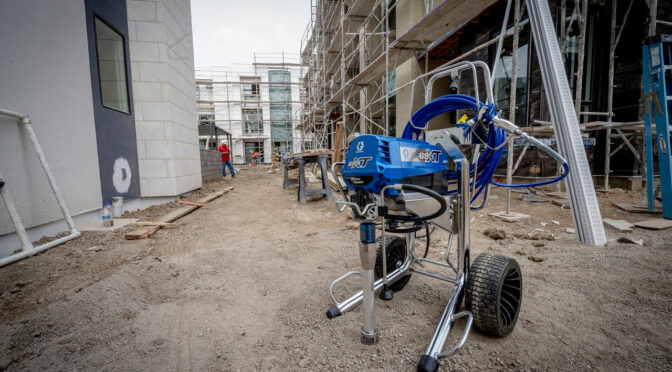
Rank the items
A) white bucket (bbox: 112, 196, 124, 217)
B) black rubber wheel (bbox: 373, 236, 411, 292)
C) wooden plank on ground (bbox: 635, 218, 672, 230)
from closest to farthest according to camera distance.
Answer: black rubber wheel (bbox: 373, 236, 411, 292) < wooden plank on ground (bbox: 635, 218, 672, 230) < white bucket (bbox: 112, 196, 124, 217)

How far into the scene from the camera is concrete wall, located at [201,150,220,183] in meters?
8.66

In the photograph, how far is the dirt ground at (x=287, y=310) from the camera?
1315 millimetres

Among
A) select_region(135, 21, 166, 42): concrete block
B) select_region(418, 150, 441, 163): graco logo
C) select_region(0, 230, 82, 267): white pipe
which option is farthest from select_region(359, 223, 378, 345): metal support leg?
select_region(135, 21, 166, 42): concrete block

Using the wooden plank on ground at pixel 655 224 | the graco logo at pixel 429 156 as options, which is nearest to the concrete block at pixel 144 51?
the graco logo at pixel 429 156

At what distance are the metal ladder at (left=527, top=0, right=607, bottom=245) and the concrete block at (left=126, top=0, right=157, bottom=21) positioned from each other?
251 inches

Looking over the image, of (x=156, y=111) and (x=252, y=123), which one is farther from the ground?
(x=252, y=123)

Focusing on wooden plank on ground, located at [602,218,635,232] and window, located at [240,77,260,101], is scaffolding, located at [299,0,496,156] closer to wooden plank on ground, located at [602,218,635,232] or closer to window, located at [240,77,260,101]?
wooden plank on ground, located at [602,218,635,232]

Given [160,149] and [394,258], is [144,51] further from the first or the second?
[394,258]

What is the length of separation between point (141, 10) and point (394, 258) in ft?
21.4

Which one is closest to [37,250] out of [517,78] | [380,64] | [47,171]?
[47,171]

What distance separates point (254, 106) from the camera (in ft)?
76.1

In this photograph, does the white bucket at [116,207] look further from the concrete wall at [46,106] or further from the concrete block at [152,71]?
the concrete block at [152,71]

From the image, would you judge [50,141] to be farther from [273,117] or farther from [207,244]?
[273,117]

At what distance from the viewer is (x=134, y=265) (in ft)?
8.16
